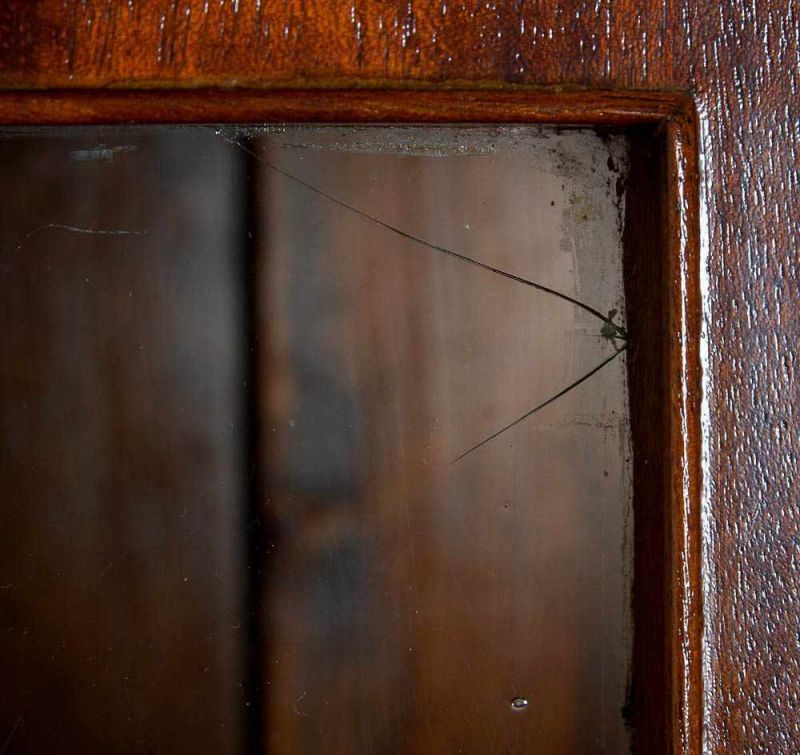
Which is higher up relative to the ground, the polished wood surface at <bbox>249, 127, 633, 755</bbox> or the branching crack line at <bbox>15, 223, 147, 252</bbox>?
the branching crack line at <bbox>15, 223, 147, 252</bbox>

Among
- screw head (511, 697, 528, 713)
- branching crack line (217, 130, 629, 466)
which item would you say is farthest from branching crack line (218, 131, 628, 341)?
screw head (511, 697, 528, 713)

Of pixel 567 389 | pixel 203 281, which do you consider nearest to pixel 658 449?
pixel 567 389

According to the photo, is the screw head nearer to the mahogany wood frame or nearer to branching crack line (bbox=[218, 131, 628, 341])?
the mahogany wood frame

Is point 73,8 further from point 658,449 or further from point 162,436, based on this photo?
point 658,449

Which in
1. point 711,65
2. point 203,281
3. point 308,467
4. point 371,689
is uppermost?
point 711,65

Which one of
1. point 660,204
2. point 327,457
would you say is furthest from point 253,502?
point 660,204

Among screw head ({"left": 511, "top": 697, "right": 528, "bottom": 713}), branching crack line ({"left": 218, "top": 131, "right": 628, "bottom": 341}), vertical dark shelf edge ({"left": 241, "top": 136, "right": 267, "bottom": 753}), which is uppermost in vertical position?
branching crack line ({"left": 218, "top": 131, "right": 628, "bottom": 341})
